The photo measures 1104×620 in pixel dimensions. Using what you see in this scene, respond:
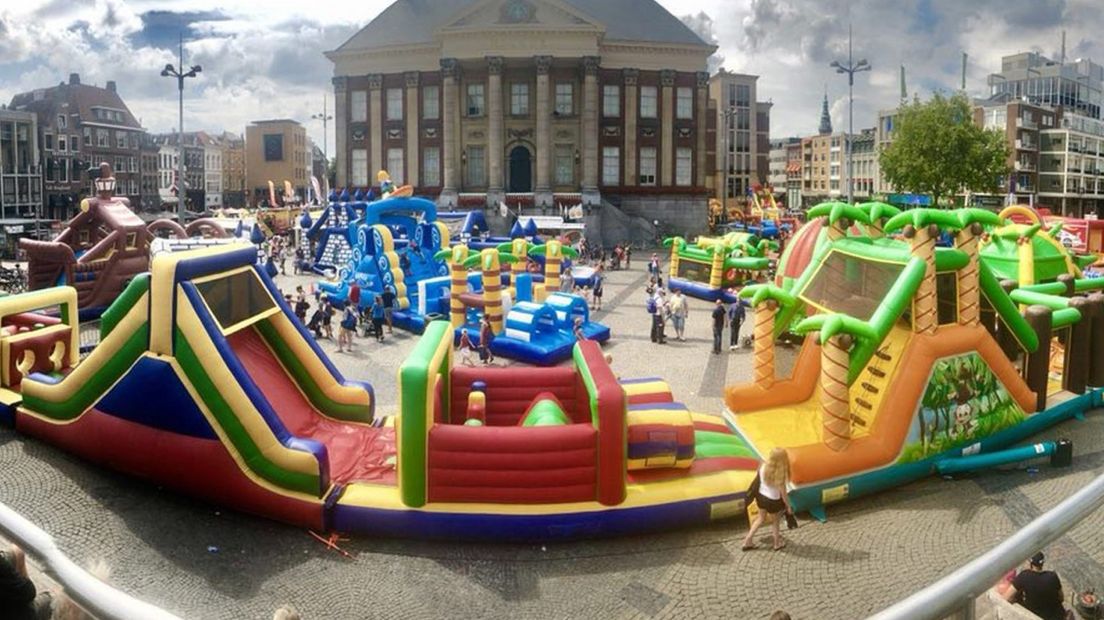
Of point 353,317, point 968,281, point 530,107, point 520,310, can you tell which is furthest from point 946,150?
point 968,281

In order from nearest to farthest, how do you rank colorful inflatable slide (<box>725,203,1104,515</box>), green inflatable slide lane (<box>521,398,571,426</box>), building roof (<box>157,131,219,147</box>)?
colorful inflatable slide (<box>725,203,1104,515</box>) → green inflatable slide lane (<box>521,398,571,426</box>) → building roof (<box>157,131,219,147</box>)

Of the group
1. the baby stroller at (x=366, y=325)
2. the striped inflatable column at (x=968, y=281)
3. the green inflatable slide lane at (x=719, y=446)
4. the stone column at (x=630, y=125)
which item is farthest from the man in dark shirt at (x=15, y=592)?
the stone column at (x=630, y=125)

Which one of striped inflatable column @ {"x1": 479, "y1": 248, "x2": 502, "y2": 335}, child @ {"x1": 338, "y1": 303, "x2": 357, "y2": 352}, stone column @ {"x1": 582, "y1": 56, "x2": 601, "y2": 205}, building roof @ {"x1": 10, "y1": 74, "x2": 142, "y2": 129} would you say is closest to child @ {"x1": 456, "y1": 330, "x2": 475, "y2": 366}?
striped inflatable column @ {"x1": 479, "y1": 248, "x2": 502, "y2": 335}

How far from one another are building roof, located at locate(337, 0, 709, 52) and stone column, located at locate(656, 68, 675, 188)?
2.69 m

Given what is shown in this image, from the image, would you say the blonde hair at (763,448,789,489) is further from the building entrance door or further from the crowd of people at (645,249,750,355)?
the building entrance door

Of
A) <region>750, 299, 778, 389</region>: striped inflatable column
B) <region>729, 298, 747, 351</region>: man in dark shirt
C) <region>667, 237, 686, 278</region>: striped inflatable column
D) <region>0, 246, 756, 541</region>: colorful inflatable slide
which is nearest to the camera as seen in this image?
<region>0, 246, 756, 541</region>: colorful inflatable slide

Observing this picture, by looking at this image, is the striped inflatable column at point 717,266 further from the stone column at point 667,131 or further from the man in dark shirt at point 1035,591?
the stone column at point 667,131

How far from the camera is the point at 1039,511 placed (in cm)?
1063

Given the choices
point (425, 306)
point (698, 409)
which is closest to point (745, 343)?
point (698, 409)

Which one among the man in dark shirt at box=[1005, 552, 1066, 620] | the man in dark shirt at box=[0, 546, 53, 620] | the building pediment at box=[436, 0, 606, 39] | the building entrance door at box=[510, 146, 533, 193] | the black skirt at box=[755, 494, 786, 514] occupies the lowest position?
the black skirt at box=[755, 494, 786, 514]

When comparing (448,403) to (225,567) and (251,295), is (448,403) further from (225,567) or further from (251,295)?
(225,567)

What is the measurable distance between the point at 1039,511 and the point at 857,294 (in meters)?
3.64

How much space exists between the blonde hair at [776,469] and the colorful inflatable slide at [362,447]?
0.93 meters

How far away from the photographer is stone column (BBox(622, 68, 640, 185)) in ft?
188
